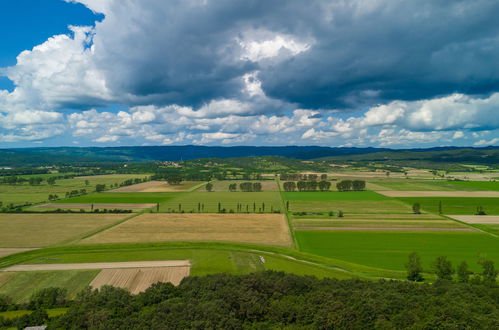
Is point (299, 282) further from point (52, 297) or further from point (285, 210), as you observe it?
point (285, 210)

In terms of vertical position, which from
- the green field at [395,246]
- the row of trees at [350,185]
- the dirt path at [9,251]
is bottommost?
the green field at [395,246]

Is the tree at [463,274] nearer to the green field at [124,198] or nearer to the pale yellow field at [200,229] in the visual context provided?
the pale yellow field at [200,229]

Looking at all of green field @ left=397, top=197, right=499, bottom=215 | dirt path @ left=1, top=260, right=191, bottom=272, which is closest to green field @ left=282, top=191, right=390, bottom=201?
green field @ left=397, top=197, right=499, bottom=215

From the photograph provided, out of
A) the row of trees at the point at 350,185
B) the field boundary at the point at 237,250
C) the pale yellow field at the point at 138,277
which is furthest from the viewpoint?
the row of trees at the point at 350,185

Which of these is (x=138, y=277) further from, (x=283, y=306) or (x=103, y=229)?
(x=103, y=229)

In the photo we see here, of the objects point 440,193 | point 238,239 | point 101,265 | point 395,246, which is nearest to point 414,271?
point 395,246

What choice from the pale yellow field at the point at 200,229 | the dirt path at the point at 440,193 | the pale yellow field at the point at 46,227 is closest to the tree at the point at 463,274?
the pale yellow field at the point at 200,229

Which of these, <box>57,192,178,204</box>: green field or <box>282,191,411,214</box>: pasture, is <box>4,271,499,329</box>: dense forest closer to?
<box>282,191,411,214</box>: pasture
